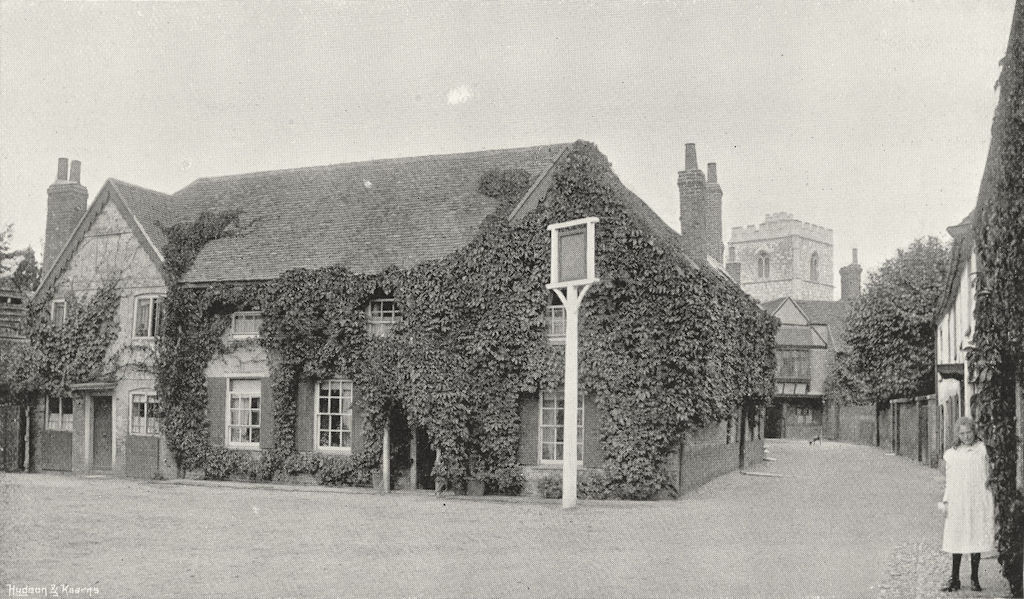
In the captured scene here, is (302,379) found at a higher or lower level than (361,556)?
higher

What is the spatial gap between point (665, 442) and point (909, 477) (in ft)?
31.2

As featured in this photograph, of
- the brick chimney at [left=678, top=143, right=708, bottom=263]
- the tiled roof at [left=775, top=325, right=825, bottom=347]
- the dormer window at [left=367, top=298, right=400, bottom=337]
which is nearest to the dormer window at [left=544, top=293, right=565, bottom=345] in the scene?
the dormer window at [left=367, top=298, right=400, bottom=337]

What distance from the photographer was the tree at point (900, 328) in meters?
39.4

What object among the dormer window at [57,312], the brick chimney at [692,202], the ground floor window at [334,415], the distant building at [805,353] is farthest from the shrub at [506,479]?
the distant building at [805,353]

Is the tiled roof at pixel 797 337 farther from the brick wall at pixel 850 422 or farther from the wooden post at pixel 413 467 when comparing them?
the wooden post at pixel 413 467

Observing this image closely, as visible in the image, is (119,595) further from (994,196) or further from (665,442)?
(665,442)

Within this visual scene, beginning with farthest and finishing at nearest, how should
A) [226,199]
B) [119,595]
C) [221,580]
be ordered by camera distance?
[226,199]
[221,580]
[119,595]

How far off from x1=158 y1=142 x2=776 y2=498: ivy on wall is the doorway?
5782mm

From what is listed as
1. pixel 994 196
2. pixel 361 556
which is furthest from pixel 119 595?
pixel 994 196

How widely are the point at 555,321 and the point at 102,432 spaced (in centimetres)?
1388

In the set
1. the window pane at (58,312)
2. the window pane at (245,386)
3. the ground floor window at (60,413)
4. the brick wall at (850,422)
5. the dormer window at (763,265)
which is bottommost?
the brick wall at (850,422)

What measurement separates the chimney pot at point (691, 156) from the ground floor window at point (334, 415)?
40.9 ft

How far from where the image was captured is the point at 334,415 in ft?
74.8

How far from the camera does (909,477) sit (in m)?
24.9
